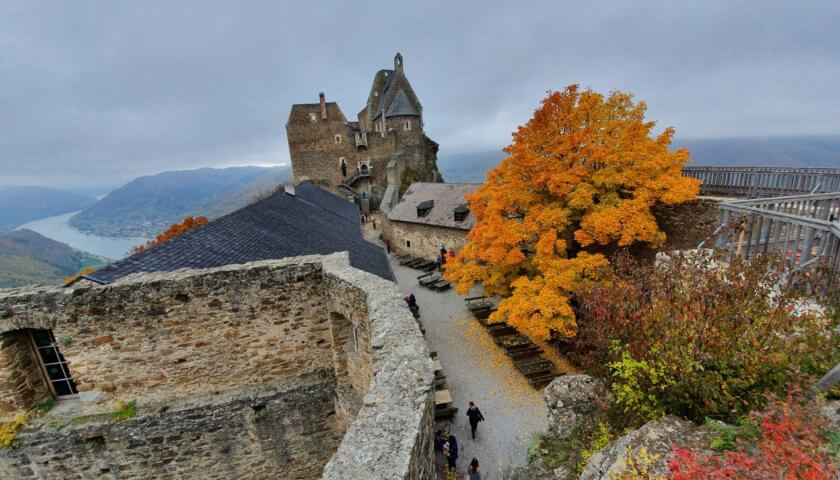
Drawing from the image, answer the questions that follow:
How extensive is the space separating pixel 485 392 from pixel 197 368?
358 inches

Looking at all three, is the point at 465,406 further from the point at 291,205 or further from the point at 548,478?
the point at 291,205

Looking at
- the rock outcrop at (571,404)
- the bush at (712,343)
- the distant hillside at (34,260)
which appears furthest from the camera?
the distant hillside at (34,260)

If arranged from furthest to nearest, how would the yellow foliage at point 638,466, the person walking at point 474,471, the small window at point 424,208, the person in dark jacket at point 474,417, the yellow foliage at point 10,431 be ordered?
the small window at point 424,208 → the person in dark jacket at point 474,417 → the person walking at point 474,471 → the yellow foliage at point 10,431 → the yellow foliage at point 638,466

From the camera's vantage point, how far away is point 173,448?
6.45 meters

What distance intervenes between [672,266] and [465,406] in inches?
317

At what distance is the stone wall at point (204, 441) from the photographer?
6.12 m

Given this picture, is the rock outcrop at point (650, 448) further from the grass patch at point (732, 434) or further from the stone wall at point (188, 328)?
the stone wall at point (188, 328)

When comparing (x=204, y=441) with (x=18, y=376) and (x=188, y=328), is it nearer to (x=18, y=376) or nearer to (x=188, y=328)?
(x=188, y=328)

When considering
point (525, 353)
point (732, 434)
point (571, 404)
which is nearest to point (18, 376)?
point (571, 404)

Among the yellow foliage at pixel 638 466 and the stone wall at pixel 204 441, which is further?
the stone wall at pixel 204 441

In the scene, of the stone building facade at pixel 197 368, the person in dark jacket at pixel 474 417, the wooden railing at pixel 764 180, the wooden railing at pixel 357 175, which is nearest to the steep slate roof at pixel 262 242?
the stone building facade at pixel 197 368

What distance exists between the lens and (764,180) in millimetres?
13047

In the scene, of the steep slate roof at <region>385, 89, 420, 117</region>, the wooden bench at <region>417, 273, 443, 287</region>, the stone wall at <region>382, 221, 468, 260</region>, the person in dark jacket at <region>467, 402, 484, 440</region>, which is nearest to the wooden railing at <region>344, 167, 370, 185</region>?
the steep slate roof at <region>385, 89, 420, 117</region>

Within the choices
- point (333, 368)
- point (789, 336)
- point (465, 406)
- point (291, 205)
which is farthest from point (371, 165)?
point (789, 336)
